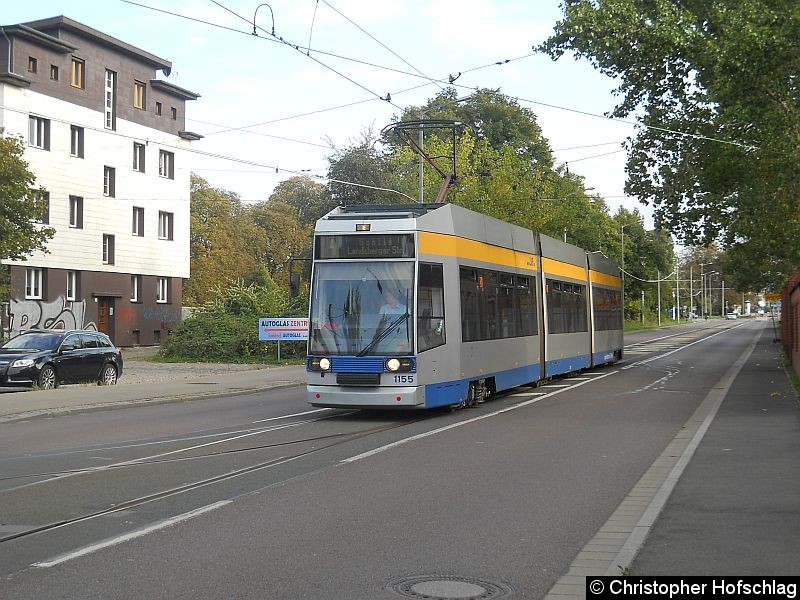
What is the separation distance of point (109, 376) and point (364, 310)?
1272 centimetres

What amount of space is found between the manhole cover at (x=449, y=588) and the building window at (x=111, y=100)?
48440 millimetres

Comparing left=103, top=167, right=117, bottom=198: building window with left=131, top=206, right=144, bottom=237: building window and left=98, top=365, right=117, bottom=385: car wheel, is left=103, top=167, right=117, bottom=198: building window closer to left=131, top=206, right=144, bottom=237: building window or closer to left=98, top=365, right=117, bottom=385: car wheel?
left=131, top=206, right=144, bottom=237: building window

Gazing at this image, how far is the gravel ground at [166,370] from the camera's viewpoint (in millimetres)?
30438

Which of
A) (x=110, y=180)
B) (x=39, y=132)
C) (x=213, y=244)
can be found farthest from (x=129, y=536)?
(x=213, y=244)

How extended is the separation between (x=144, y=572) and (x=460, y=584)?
78.2 inches

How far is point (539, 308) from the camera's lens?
23.7 metres

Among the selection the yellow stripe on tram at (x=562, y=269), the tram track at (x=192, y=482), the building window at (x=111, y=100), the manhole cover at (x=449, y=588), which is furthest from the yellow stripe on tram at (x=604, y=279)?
the building window at (x=111, y=100)

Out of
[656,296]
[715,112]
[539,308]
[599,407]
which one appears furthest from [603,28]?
[656,296]

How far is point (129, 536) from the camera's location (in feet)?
25.3

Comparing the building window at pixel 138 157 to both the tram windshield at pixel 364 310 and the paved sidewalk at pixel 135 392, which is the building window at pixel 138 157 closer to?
the paved sidewalk at pixel 135 392

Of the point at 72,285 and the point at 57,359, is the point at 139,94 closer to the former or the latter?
the point at 72,285

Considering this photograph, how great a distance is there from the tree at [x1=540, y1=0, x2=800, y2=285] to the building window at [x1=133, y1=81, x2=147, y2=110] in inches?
A: 1164

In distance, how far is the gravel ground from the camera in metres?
30.4

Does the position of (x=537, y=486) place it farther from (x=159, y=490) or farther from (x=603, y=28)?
(x=603, y=28)
